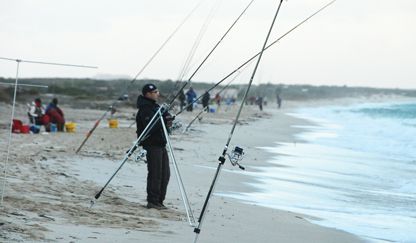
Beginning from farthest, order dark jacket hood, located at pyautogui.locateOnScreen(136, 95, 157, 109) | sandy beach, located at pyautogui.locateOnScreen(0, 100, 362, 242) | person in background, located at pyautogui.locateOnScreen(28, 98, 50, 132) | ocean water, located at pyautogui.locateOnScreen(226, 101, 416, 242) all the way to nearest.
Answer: person in background, located at pyautogui.locateOnScreen(28, 98, 50, 132), ocean water, located at pyautogui.locateOnScreen(226, 101, 416, 242), dark jacket hood, located at pyautogui.locateOnScreen(136, 95, 157, 109), sandy beach, located at pyautogui.locateOnScreen(0, 100, 362, 242)

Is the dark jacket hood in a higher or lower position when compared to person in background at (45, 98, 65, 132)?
higher

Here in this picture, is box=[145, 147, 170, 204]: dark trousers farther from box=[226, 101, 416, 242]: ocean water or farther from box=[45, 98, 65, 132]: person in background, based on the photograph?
box=[45, 98, 65, 132]: person in background

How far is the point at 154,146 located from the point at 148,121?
26 centimetres

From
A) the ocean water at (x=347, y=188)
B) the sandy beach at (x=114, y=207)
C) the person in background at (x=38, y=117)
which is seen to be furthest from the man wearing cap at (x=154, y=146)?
the person in background at (x=38, y=117)

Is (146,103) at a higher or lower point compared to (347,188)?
higher

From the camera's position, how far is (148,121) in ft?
25.9

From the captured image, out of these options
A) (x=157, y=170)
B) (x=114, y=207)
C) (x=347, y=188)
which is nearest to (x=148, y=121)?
(x=157, y=170)

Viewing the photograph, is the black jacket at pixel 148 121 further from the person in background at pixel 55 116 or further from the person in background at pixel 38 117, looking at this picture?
the person in background at pixel 55 116

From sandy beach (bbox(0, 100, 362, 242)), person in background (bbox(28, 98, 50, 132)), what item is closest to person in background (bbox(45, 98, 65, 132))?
person in background (bbox(28, 98, 50, 132))

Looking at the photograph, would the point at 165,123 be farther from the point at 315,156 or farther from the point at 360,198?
the point at 315,156

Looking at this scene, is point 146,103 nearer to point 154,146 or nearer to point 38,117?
point 154,146

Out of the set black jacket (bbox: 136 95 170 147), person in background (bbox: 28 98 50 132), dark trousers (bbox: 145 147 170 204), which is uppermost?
black jacket (bbox: 136 95 170 147)

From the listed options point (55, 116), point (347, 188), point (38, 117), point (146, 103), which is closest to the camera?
point (146, 103)

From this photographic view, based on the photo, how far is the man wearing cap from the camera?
7.86 meters
